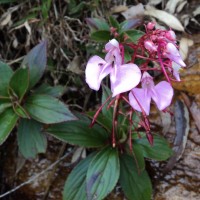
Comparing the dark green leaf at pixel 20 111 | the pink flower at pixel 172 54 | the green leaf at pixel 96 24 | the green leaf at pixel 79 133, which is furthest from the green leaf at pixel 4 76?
the pink flower at pixel 172 54

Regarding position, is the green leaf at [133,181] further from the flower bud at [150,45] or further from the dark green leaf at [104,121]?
the flower bud at [150,45]

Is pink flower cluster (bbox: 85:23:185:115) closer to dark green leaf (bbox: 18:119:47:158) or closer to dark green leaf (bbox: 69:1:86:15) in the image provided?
dark green leaf (bbox: 18:119:47:158)

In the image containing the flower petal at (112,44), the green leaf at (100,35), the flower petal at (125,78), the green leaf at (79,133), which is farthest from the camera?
the green leaf at (100,35)

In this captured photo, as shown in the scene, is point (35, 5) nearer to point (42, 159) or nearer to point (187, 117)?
point (42, 159)

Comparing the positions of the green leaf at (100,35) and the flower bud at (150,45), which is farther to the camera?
the green leaf at (100,35)

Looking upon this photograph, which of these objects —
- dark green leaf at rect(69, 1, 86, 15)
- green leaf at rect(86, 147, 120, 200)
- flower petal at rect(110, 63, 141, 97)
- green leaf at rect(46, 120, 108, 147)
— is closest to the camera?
flower petal at rect(110, 63, 141, 97)

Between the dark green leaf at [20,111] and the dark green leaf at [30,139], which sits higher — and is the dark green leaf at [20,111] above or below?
above

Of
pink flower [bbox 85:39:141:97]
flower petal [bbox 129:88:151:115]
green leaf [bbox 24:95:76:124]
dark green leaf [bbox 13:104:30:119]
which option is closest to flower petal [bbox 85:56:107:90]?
pink flower [bbox 85:39:141:97]
